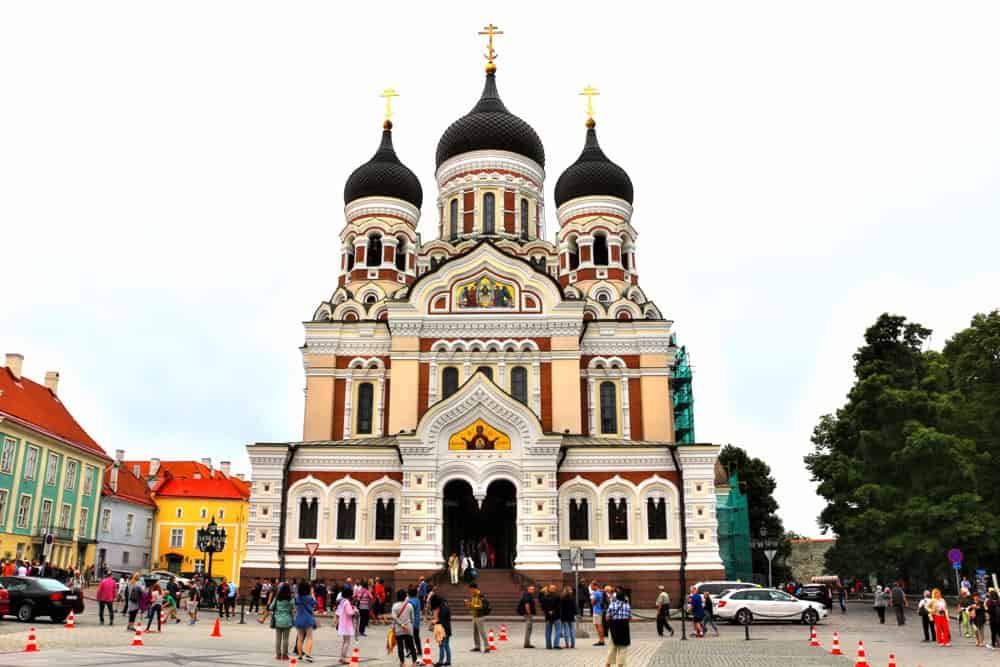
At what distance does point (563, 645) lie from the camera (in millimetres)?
20516

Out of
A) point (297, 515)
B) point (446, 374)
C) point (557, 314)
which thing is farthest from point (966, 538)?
point (297, 515)

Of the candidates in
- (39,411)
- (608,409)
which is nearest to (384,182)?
(608,409)

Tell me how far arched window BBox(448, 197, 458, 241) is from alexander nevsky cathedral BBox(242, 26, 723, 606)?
0.47 feet

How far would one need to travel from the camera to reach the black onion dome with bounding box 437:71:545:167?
145ft

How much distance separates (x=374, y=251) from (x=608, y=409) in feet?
45.1

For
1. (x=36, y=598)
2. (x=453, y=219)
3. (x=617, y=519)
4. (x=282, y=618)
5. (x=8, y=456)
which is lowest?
(x=282, y=618)

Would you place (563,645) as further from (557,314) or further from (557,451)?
(557,314)

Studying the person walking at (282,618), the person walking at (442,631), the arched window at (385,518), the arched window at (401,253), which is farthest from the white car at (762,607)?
the arched window at (401,253)

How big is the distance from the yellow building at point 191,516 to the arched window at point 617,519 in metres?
31.1

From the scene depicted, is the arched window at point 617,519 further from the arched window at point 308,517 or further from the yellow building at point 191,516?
the yellow building at point 191,516

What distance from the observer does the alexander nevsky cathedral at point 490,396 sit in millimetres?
32375

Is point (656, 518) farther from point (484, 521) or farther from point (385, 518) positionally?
point (385, 518)

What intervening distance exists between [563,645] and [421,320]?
19078 millimetres

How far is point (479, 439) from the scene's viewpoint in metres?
32.6
